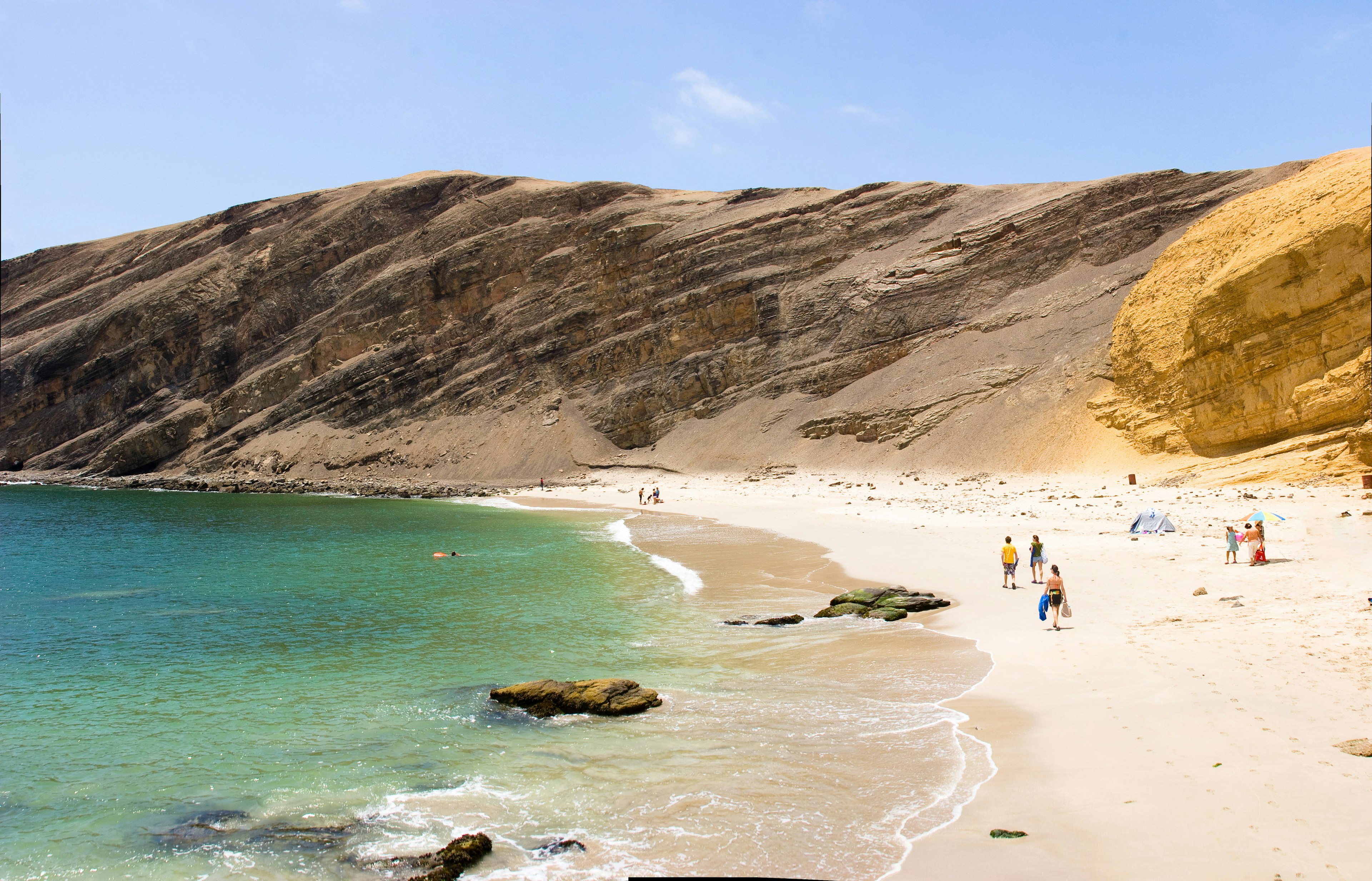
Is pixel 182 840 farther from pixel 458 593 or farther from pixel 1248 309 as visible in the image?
pixel 1248 309

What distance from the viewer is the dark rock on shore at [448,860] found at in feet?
18.7

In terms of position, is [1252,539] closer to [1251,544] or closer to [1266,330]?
[1251,544]

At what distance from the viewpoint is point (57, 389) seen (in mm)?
74625

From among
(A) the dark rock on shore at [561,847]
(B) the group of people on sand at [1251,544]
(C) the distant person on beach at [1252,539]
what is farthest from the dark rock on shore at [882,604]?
(A) the dark rock on shore at [561,847]

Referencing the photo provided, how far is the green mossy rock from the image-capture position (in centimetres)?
1372

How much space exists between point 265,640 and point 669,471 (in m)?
38.3

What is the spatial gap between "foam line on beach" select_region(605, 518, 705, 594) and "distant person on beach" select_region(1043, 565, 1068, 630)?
282 inches

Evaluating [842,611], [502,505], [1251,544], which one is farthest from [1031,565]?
[502,505]

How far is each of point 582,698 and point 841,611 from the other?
581 cm

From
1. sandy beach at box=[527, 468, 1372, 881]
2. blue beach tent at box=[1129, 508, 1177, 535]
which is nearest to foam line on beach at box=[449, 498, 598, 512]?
sandy beach at box=[527, 468, 1372, 881]

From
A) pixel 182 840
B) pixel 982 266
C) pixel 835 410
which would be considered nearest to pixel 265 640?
pixel 182 840

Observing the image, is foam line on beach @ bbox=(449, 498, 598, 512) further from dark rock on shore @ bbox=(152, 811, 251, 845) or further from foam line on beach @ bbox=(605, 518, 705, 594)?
dark rock on shore @ bbox=(152, 811, 251, 845)

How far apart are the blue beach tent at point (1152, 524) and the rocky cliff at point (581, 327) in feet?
43.9

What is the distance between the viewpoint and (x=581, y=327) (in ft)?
208
